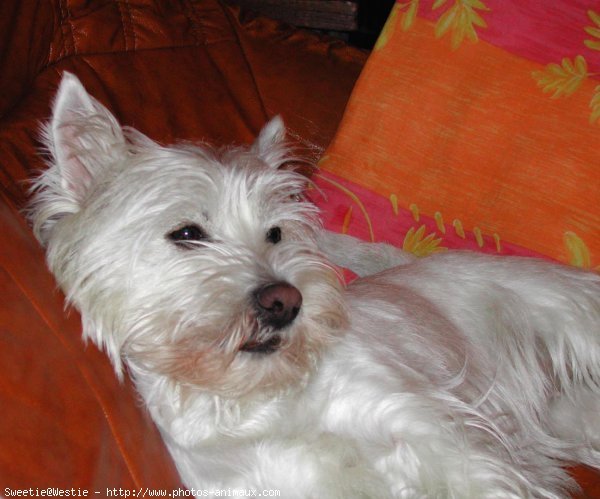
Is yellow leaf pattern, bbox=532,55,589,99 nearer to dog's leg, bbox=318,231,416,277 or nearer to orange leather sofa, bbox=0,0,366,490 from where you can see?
dog's leg, bbox=318,231,416,277

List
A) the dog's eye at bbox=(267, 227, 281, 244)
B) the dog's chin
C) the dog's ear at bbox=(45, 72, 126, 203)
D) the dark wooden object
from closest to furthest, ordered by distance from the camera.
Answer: the dog's chin, the dog's ear at bbox=(45, 72, 126, 203), the dog's eye at bbox=(267, 227, 281, 244), the dark wooden object

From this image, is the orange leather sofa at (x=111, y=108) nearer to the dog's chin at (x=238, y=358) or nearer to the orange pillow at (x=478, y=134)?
the dog's chin at (x=238, y=358)

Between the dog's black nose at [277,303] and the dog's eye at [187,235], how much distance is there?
0.26 metres

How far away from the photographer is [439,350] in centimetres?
193

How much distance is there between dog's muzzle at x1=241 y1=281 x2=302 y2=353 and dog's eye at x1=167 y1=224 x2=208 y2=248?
260mm

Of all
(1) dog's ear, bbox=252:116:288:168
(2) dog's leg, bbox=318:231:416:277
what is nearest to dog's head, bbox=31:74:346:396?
(1) dog's ear, bbox=252:116:288:168

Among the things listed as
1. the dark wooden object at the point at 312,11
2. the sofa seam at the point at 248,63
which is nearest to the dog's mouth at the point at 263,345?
the sofa seam at the point at 248,63

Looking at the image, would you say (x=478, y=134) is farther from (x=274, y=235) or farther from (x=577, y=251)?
(x=274, y=235)

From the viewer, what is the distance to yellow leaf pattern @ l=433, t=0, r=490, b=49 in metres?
2.28

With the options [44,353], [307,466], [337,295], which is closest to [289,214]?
[337,295]

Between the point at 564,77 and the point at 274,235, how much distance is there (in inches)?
39.4

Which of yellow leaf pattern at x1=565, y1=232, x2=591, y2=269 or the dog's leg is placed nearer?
yellow leaf pattern at x1=565, y1=232, x2=591, y2=269

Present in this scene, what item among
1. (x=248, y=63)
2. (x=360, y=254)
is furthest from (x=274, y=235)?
(x=248, y=63)

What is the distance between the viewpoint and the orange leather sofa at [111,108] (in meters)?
1.22
